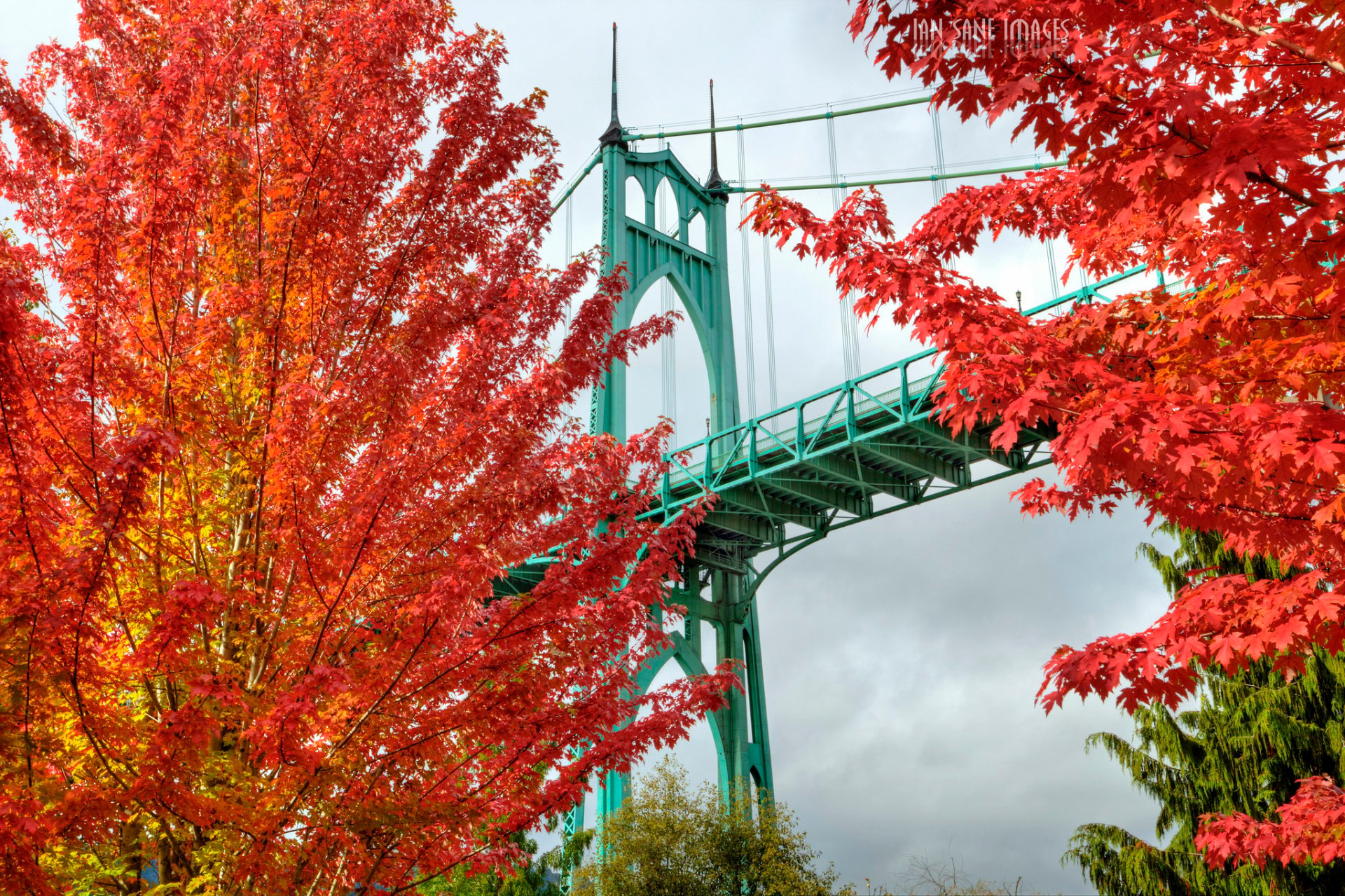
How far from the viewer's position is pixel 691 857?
58.0ft

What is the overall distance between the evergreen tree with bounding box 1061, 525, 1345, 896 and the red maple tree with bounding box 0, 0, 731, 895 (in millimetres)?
10778

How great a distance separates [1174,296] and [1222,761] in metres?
12.4

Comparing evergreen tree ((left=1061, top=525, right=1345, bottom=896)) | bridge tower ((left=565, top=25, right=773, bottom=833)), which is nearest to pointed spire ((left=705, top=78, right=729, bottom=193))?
bridge tower ((left=565, top=25, right=773, bottom=833))

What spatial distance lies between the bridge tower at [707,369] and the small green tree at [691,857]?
121 centimetres

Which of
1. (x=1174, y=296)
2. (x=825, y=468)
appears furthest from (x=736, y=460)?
(x=1174, y=296)

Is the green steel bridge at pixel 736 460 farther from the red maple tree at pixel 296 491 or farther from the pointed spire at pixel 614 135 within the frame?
the red maple tree at pixel 296 491

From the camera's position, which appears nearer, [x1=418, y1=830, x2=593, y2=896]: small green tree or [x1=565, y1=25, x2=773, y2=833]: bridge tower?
[x1=418, y1=830, x2=593, y2=896]: small green tree

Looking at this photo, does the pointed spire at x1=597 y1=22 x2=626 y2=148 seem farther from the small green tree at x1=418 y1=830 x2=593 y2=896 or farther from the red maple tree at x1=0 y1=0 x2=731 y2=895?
the red maple tree at x1=0 y1=0 x2=731 y2=895

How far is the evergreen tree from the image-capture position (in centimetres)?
1330

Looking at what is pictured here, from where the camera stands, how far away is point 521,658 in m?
4.59

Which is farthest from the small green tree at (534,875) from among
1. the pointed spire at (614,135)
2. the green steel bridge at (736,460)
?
the pointed spire at (614,135)

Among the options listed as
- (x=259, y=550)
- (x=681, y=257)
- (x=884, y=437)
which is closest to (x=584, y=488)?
(x=259, y=550)

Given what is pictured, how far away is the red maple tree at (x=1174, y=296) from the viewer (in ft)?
10.3

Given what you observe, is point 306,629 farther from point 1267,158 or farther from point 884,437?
point 884,437
